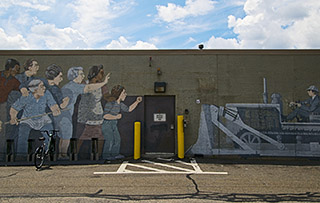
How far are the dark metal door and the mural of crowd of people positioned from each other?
0.68m

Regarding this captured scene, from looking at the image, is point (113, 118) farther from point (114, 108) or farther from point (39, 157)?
point (39, 157)

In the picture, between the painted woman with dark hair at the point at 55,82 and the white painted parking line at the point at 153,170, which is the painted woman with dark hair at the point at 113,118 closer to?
the white painted parking line at the point at 153,170

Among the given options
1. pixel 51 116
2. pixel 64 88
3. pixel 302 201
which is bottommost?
pixel 302 201

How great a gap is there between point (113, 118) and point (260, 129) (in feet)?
18.3

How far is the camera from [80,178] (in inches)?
277

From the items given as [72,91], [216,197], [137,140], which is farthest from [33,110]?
[216,197]

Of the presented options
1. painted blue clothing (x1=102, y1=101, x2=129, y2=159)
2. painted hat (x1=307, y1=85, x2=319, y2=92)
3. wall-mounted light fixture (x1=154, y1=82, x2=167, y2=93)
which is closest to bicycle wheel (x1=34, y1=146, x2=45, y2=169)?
painted blue clothing (x1=102, y1=101, x2=129, y2=159)

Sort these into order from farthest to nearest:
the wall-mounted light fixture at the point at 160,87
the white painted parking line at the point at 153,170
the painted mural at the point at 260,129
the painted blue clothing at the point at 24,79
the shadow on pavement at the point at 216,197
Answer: the painted blue clothing at the point at 24,79, the wall-mounted light fixture at the point at 160,87, the painted mural at the point at 260,129, the white painted parking line at the point at 153,170, the shadow on pavement at the point at 216,197

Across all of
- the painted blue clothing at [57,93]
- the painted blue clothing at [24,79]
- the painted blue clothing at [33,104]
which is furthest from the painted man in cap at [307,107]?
the painted blue clothing at [24,79]

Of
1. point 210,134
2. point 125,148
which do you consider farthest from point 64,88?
point 210,134

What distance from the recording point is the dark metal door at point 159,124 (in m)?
10.5

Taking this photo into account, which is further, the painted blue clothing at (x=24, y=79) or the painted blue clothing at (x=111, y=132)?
the painted blue clothing at (x=24, y=79)

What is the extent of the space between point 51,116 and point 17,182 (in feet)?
13.9

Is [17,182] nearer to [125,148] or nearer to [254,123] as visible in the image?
[125,148]
